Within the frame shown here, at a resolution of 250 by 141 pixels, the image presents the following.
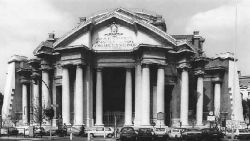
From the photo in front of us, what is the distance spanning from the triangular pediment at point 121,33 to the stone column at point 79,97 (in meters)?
5.19

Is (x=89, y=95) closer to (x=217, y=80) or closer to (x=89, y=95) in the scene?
(x=89, y=95)

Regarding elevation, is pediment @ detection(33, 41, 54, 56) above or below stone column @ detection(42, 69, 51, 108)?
above

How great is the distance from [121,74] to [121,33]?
8.13 m

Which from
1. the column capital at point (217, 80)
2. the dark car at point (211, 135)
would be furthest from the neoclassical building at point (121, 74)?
the dark car at point (211, 135)

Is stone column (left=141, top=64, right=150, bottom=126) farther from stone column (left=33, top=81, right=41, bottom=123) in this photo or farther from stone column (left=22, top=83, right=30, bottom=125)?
stone column (left=22, top=83, right=30, bottom=125)

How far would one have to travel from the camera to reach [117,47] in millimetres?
71625

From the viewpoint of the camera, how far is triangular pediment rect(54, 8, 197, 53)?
70562mm

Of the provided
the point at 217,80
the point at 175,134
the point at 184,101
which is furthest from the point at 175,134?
the point at 217,80

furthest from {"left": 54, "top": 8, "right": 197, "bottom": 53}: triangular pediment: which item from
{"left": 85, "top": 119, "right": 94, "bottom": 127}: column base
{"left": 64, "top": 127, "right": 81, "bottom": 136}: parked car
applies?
{"left": 64, "top": 127, "right": 81, "bottom": 136}: parked car

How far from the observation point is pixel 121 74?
7600 cm

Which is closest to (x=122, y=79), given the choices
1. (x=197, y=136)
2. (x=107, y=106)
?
(x=107, y=106)

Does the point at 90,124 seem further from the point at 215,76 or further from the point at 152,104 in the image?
the point at 215,76

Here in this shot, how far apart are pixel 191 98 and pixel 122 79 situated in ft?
44.3

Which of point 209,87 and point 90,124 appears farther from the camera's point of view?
point 209,87
